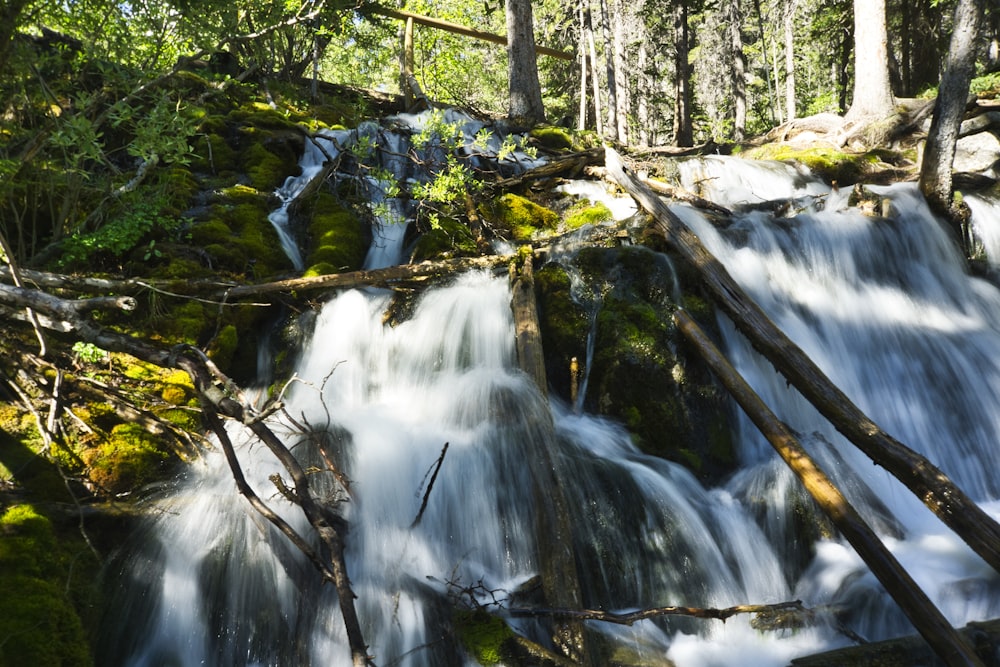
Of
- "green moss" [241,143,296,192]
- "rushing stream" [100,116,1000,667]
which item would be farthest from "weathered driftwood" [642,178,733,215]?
"green moss" [241,143,296,192]

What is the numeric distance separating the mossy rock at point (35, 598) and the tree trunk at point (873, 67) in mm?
14020

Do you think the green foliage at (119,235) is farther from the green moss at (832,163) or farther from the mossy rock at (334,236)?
the green moss at (832,163)

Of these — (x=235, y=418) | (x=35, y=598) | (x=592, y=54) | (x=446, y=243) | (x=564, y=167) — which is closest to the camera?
(x=35, y=598)

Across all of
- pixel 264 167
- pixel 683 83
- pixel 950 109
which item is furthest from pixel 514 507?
pixel 683 83

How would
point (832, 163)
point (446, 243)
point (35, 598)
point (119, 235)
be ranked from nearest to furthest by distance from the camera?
point (35, 598)
point (119, 235)
point (446, 243)
point (832, 163)

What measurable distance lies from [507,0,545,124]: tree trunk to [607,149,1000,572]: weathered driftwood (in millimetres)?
6381

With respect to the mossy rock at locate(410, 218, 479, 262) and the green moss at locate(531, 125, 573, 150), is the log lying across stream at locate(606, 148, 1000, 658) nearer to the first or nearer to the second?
the mossy rock at locate(410, 218, 479, 262)

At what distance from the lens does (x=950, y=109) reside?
7.41 metres

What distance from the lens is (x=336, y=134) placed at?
10.6 metres

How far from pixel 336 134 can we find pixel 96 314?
20.4ft

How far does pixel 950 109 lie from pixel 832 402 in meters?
5.43

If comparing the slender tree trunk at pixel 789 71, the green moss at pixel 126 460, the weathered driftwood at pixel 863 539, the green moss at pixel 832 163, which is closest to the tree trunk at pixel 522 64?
the green moss at pixel 832 163

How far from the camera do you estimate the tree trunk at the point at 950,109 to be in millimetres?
6977

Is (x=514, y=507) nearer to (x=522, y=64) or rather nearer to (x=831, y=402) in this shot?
(x=831, y=402)
